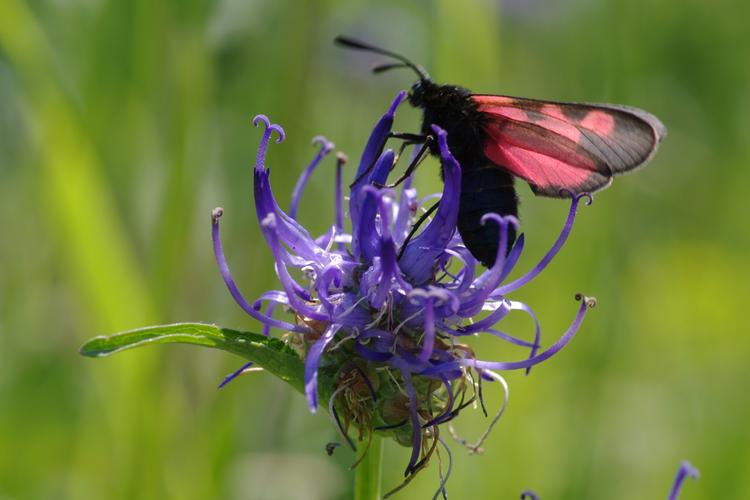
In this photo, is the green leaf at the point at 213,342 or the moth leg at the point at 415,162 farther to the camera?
the moth leg at the point at 415,162

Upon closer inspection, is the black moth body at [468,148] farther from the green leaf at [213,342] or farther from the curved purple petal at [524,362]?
the green leaf at [213,342]

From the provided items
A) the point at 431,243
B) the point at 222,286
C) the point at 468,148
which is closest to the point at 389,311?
the point at 431,243

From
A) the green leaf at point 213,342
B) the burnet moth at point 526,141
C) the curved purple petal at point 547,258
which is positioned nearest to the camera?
the green leaf at point 213,342

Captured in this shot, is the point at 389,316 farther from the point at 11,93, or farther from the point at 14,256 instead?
the point at 11,93

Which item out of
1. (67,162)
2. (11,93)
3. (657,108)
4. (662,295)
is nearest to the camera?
(67,162)

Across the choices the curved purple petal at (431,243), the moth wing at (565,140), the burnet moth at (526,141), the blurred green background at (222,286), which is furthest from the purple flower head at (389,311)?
the blurred green background at (222,286)

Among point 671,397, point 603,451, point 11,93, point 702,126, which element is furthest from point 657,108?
point 11,93

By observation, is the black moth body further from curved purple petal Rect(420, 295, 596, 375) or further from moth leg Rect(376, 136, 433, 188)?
curved purple petal Rect(420, 295, 596, 375)
